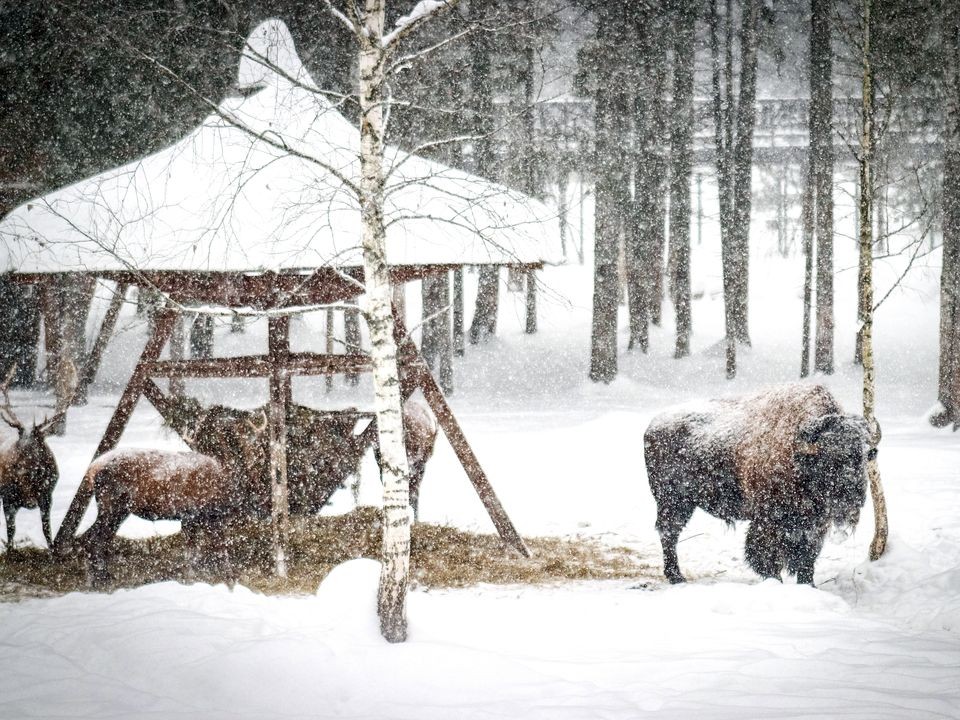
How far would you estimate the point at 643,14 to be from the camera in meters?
17.4

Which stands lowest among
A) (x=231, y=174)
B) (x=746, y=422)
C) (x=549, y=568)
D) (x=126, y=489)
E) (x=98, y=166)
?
(x=549, y=568)

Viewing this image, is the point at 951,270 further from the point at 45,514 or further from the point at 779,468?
the point at 45,514

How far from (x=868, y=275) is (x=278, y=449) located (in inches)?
208

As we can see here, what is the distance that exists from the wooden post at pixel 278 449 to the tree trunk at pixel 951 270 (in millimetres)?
10371

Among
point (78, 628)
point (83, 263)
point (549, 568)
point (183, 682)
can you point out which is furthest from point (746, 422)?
point (83, 263)

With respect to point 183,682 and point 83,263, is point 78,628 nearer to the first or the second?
point 183,682

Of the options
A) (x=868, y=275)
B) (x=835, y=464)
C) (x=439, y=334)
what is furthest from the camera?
(x=439, y=334)

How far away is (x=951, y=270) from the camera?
40.9 ft

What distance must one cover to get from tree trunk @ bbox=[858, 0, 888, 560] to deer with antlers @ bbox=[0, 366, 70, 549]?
738cm

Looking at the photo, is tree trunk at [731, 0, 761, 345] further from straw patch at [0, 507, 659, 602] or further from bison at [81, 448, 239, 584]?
bison at [81, 448, 239, 584]

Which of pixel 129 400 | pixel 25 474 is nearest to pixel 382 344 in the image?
pixel 129 400

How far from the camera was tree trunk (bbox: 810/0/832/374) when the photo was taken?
16.6 meters

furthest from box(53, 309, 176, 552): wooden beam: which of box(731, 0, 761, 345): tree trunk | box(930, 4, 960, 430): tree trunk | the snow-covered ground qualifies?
box(731, 0, 761, 345): tree trunk

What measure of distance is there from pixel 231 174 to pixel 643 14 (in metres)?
13.0
